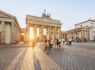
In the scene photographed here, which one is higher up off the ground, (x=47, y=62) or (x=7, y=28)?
(x=7, y=28)

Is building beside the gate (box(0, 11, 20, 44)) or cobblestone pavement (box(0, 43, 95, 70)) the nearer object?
cobblestone pavement (box(0, 43, 95, 70))

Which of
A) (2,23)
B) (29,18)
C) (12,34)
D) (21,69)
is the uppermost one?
(29,18)

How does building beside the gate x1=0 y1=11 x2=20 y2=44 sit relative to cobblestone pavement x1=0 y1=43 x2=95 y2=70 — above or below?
above

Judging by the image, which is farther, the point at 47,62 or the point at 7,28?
the point at 7,28

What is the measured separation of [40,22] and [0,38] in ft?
67.8

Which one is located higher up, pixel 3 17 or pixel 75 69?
pixel 3 17

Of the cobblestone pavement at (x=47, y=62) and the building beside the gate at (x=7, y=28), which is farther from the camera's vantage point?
the building beside the gate at (x=7, y=28)

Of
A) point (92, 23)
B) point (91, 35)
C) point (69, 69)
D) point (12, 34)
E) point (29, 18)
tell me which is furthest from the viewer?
point (92, 23)

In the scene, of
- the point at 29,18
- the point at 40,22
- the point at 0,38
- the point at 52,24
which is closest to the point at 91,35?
the point at 52,24

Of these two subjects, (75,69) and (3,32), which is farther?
(3,32)

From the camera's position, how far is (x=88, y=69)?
354 centimetres

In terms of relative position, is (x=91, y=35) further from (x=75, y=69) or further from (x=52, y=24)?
(x=75, y=69)

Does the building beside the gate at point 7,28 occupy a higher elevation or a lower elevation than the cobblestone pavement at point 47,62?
higher

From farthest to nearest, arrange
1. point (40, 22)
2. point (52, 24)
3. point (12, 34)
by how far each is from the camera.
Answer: point (52, 24) → point (40, 22) → point (12, 34)
